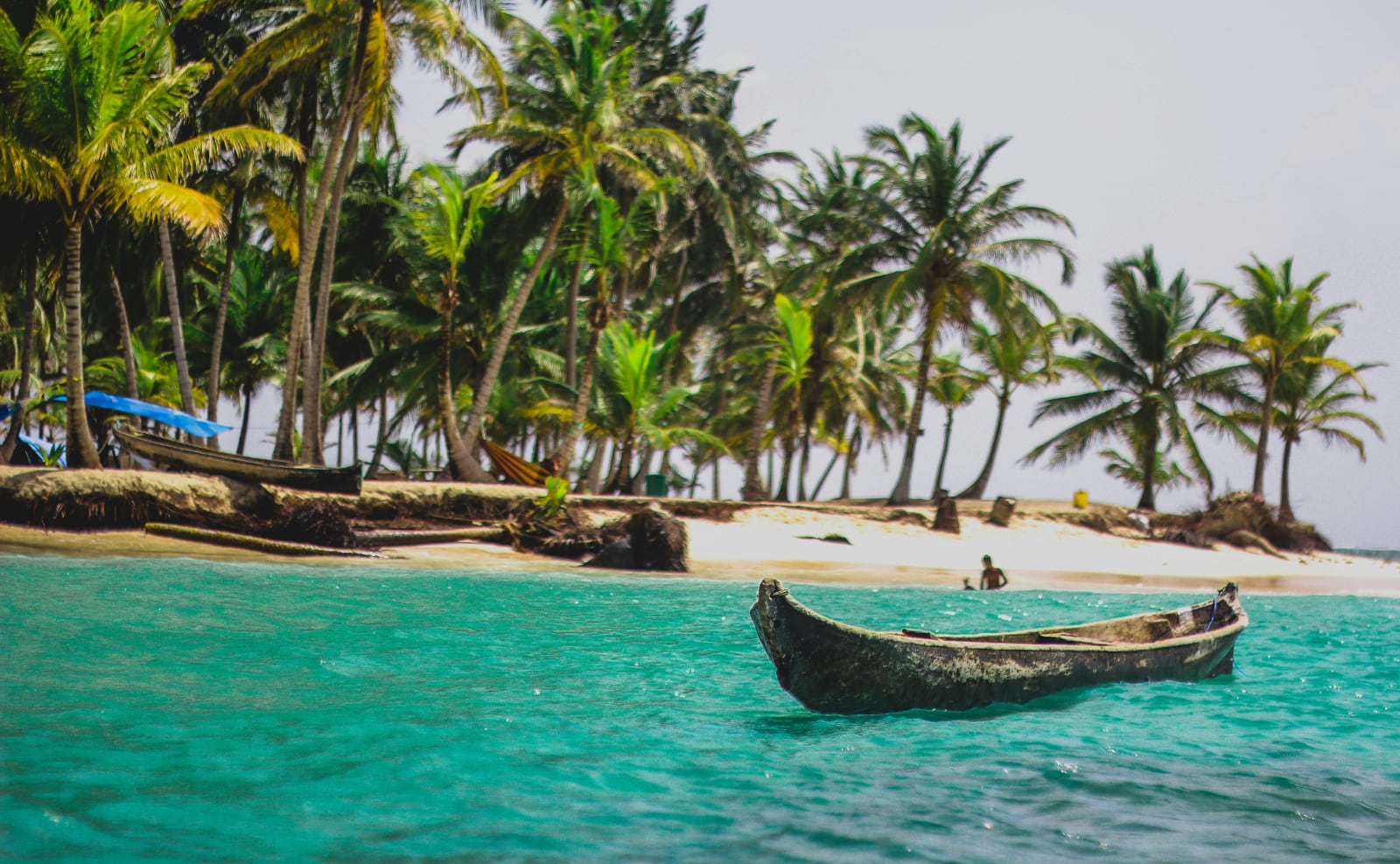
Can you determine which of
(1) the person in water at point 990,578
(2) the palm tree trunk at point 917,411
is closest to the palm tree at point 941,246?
(2) the palm tree trunk at point 917,411

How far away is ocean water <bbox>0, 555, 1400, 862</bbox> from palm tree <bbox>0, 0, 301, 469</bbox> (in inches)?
271

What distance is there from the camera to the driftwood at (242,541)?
15.5 metres

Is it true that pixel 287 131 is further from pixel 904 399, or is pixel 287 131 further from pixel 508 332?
pixel 904 399

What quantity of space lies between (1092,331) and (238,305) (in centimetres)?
2656

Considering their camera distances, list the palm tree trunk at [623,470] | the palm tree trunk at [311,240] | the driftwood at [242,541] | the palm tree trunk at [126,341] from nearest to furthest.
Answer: the driftwood at [242,541] → the palm tree trunk at [311,240] → the palm tree trunk at [126,341] → the palm tree trunk at [623,470]

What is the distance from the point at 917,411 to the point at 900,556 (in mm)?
8146

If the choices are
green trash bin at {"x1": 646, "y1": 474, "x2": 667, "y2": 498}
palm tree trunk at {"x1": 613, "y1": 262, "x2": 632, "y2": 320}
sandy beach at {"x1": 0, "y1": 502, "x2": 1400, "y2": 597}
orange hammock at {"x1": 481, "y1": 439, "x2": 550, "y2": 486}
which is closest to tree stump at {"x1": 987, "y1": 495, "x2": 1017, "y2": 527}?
sandy beach at {"x1": 0, "y1": 502, "x2": 1400, "y2": 597}

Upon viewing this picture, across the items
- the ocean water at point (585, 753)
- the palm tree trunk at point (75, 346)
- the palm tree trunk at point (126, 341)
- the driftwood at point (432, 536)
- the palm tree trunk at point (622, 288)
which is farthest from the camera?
the palm tree trunk at point (622, 288)

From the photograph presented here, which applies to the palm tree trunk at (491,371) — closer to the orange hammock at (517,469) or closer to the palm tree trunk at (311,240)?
the orange hammock at (517,469)

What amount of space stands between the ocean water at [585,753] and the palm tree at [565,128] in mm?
13403

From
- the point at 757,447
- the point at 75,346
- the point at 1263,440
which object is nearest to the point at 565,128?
the point at 757,447

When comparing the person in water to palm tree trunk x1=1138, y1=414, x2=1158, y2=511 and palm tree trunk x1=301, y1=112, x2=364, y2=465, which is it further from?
palm tree trunk x1=1138, y1=414, x2=1158, y2=511

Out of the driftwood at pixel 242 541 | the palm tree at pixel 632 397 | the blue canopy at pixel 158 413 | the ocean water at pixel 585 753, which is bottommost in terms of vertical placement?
the ocean water at pixel 585 753

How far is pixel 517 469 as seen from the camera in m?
23.3
